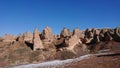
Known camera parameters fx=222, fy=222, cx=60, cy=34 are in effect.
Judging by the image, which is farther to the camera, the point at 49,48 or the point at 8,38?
the point at 8,38

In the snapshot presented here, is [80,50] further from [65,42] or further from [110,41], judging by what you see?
[110,41]

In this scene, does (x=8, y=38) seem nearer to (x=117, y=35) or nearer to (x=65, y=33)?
(x=65, y=33)

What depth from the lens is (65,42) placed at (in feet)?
278

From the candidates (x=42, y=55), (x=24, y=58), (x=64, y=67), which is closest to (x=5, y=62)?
(x=24, y=58)

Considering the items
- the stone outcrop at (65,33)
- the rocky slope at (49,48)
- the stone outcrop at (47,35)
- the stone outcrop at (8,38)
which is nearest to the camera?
the rocky slope at (49,48)

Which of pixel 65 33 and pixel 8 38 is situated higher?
pixel 65 33

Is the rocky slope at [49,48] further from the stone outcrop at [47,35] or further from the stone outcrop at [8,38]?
the stone outcrop at [8,38]

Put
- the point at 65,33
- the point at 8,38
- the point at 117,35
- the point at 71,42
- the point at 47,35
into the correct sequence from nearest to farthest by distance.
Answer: the point at 117,35 → the point at 71,42 → the point at 47,35 → the point at 8,38 → the point at 65,33

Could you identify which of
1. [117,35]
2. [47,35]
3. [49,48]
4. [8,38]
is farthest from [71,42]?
[8,38]

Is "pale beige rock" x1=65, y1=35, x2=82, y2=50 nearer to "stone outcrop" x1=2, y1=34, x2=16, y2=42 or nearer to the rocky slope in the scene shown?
the rocky slope

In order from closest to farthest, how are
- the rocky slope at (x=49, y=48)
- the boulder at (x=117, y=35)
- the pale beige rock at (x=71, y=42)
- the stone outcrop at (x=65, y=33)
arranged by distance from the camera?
the rocky slope at (x=49, y=48), the boulder at (x=117, y=35), the pale beige rock at (x=71, y=42), the stone outcrop at (x=65, y=33)

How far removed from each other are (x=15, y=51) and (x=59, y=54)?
67.3 feet

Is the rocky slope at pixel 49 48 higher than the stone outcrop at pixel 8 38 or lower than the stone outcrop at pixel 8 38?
lower

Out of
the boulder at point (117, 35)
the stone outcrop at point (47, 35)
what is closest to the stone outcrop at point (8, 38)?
the stone outcrop at point (47, 35)
